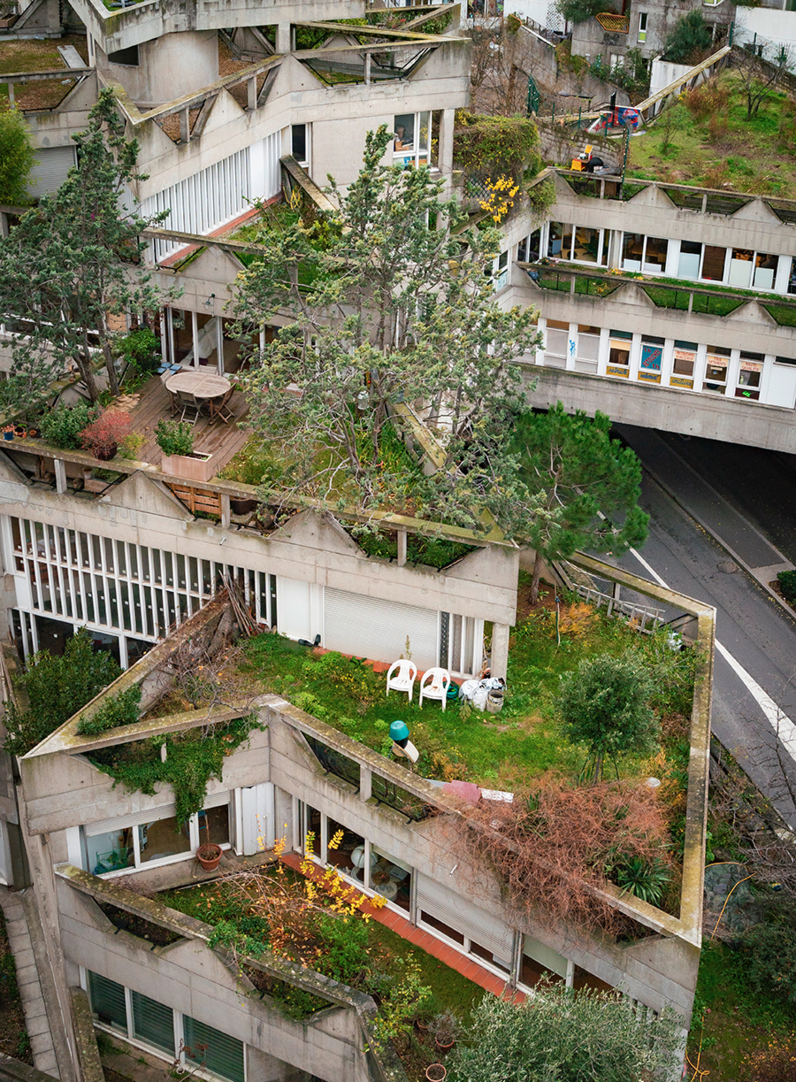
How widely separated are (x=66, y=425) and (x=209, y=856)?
1010cm

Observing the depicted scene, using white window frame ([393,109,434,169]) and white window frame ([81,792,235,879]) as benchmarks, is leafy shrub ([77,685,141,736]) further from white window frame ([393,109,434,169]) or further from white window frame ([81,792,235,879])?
white window frame ([393,109,434,169])

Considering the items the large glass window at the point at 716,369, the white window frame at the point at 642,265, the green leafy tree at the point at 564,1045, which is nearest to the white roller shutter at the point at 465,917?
the green leafy tree at the point at 564,1045

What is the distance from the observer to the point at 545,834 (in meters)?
25.4

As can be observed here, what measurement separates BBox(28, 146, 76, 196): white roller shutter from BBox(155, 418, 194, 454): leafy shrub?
1025 cm

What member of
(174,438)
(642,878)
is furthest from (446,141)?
(642,878)

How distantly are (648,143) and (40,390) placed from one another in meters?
27.6

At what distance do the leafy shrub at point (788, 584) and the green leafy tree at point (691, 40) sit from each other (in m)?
25.0

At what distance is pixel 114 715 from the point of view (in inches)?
1104

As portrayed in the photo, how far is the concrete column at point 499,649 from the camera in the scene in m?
29.6

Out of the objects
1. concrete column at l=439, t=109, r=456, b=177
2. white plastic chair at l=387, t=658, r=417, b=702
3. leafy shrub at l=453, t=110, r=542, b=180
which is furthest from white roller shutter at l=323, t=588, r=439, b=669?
leafy shrub at l=453, t=110, r=542, b=180

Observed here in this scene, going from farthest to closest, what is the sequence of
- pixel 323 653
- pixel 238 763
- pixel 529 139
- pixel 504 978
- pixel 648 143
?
pixel 648 143 → pixel 529 139 → pixel 323 653 → pixel 238 763 → pixel 504 978

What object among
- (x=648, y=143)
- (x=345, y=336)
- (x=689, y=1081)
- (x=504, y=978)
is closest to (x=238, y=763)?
(x=504, y=978)

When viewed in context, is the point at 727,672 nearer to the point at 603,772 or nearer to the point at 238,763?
the point at 603,772

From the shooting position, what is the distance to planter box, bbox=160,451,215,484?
30.3 metres
